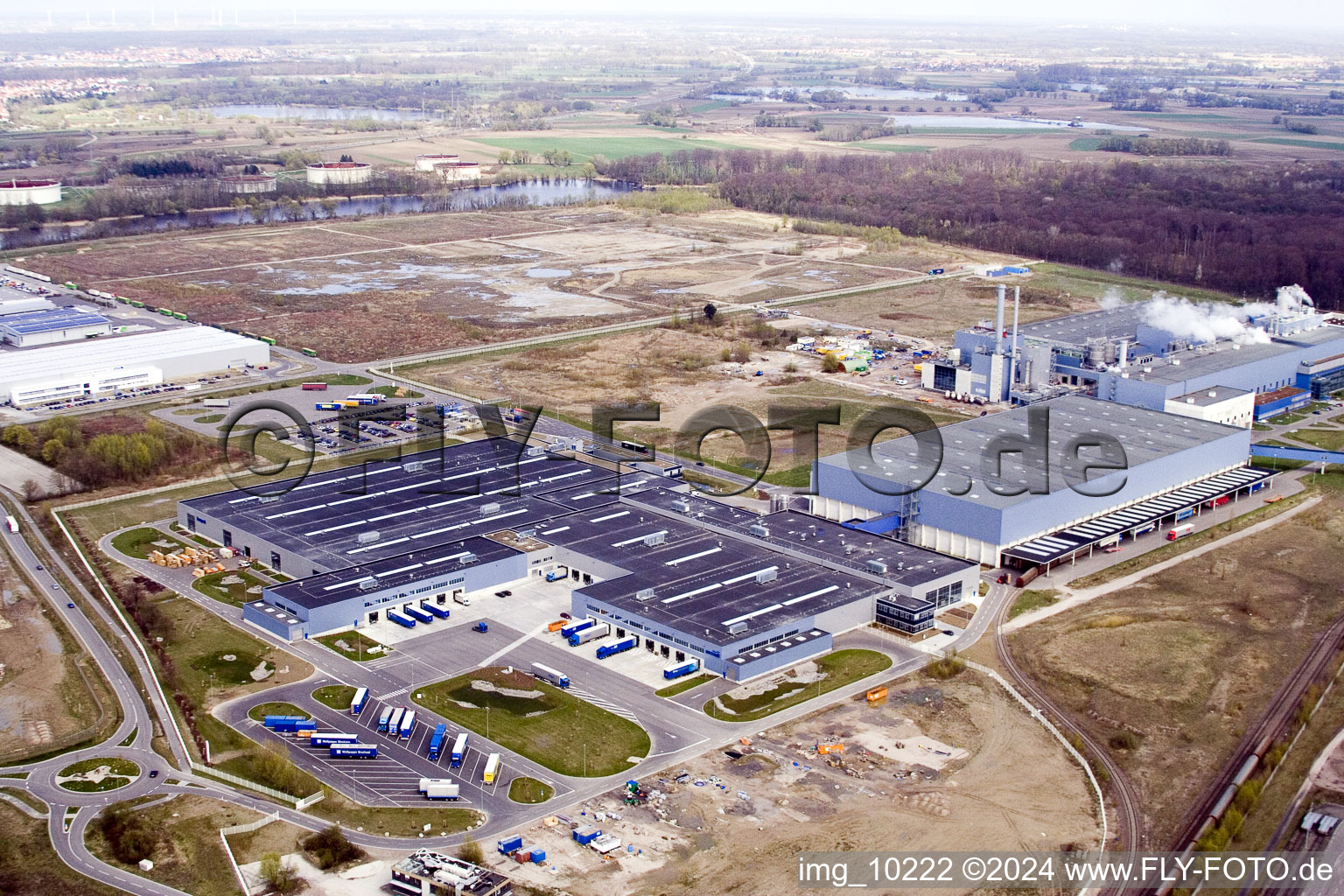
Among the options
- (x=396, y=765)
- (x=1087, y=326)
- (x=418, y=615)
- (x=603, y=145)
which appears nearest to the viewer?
(x=396, y=765)

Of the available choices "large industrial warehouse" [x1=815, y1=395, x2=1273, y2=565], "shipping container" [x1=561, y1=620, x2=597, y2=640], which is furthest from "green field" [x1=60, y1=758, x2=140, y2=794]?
"large industrial warehouse" [x1=815, y1=395, x2=1273, y2=565]

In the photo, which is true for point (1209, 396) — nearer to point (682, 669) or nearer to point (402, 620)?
point (682, 669)

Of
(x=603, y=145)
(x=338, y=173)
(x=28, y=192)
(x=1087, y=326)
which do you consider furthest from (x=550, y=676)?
(x=603, y=145)

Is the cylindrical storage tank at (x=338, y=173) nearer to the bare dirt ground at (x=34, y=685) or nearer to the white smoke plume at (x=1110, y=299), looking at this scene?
the white smoke plume at (x=1110, y=299)

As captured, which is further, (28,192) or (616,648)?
(28,192)

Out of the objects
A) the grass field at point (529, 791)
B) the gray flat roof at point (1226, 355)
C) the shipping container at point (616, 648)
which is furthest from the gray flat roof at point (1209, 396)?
the grass field at point (529, 791)

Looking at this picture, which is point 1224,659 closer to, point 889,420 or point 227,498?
point 889,420
